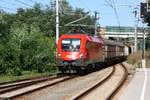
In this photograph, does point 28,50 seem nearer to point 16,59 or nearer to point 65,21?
point 16,59

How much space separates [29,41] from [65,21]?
7007 cm

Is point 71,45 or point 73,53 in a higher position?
point 71,45

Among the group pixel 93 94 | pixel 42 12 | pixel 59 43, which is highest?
pixel 42 12

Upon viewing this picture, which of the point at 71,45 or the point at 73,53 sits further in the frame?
the point at 71,45

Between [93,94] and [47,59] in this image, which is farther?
[47,59]

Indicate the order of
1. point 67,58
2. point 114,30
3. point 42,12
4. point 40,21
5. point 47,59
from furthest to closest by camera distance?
point 114,30 → point 42,12 → point 40,21 → point 47,59 → point 67,58

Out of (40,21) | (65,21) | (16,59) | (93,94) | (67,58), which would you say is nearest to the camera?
(93,94)

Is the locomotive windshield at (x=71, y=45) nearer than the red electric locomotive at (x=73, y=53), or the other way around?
Answer: the red electric locomotive at (x=73, y=53)

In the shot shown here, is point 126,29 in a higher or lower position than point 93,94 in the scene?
higher

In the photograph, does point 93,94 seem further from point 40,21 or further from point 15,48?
point 40,21

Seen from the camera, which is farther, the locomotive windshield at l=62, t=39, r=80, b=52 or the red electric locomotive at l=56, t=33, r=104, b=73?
the locomotive windshield at l=62, t=39, r=80, b=52

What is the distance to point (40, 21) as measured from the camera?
101m

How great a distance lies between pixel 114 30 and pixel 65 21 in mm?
33387

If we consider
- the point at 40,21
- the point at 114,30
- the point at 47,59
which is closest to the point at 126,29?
the point at 114,30
